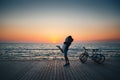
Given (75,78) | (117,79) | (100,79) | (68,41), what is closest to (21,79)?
(75,78)

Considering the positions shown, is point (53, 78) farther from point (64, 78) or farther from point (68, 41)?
point (68, 41)

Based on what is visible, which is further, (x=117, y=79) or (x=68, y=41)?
(x=68, y=41)

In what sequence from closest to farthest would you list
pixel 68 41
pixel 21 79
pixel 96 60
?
pixel 21 79, pixel 68 41, pixel 96 60

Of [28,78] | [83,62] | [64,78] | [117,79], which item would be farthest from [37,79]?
[83,62]

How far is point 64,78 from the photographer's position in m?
6.16

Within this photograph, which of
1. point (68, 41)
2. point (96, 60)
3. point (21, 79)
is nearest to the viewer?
point (21, 79)

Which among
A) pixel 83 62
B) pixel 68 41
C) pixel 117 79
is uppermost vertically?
pixel 68 41

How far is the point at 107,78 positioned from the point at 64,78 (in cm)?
165

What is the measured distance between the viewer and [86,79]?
19.8ft

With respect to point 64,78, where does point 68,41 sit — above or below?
above

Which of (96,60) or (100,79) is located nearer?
(100,79)

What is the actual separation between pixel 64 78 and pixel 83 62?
500 cm

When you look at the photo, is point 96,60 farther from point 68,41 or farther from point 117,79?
point 117,79

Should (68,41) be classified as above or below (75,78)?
above
